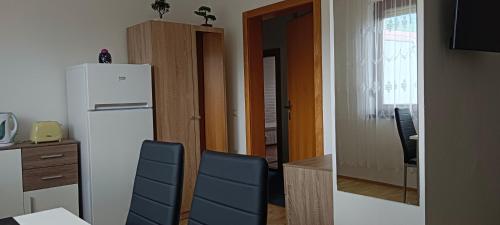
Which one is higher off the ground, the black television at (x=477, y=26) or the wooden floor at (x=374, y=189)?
the black television at (x=477, y=26)

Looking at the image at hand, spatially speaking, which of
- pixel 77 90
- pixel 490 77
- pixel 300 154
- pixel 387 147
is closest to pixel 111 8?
pixel 77 90

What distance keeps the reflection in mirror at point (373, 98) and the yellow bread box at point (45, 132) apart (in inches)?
91.3

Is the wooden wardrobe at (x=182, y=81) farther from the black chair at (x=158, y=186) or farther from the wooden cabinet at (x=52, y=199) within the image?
the black chair at (x=158, y=186)

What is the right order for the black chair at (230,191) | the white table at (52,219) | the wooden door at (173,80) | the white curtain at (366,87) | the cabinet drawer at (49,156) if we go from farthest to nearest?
1. the wooden door at (173,80)
2. the cabinet drawer at (49,156)
3. the white curtain at (366,87)
4. the white table at (52,219)
5. the black chair at (230,191)

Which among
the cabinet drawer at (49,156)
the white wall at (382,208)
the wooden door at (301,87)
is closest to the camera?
the white wall at (382,208)

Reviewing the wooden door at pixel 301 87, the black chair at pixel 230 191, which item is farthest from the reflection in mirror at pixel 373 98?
the wooden door at pixel 301 87

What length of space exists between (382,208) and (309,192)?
22.1 inches

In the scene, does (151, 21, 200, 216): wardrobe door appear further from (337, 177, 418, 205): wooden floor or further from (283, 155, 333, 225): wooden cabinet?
(337, 177, 418, 205): wooden floor

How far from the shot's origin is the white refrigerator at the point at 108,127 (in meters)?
3.30

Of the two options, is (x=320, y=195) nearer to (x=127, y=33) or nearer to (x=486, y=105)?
(x=486, y=105)

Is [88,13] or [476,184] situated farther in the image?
[88,13]

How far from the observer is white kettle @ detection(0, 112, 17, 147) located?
313cm

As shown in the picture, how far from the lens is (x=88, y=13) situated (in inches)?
150

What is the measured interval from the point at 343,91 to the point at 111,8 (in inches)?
102
